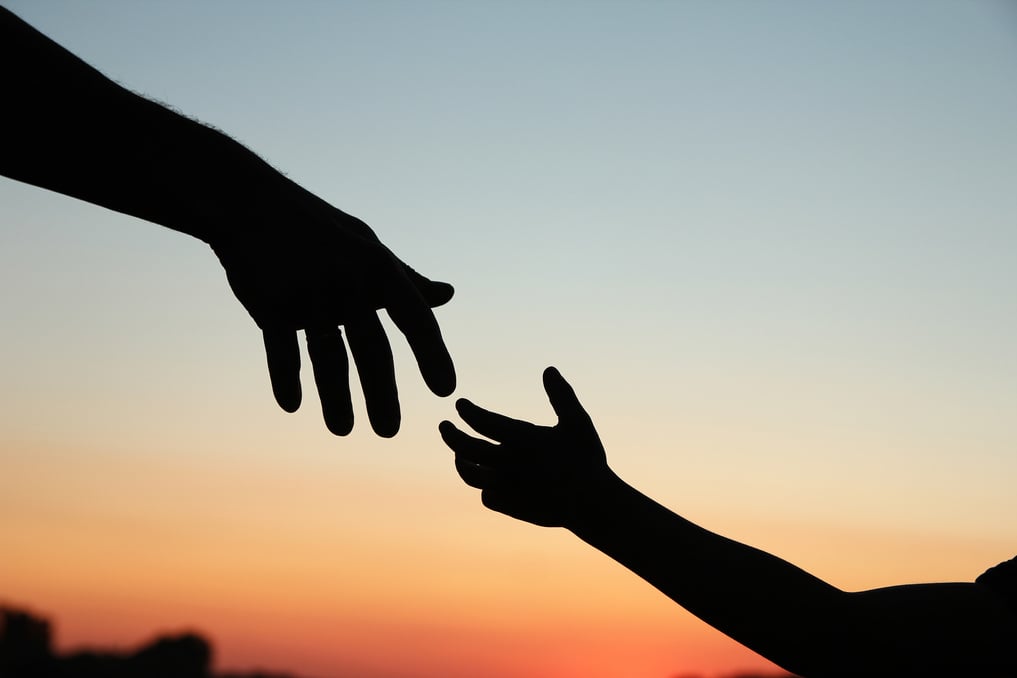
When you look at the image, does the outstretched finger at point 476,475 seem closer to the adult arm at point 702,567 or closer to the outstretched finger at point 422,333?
the adult arm at point 702,567

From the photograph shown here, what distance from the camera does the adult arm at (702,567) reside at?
2.09 m

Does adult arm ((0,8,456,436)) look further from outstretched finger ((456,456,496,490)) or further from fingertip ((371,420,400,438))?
outstretched finger ((456,456,496,490))

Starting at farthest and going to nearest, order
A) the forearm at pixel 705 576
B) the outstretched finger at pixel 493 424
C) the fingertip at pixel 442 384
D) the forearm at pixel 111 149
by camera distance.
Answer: the outstretched finger at pixel 493 424 → the forearm at pixel 705 576 → the fingertip at pixel 442 384 → the forearm at pixel 111 149

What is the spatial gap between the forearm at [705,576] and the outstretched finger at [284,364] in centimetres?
A: 69

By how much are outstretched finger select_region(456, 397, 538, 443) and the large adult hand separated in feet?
0.62

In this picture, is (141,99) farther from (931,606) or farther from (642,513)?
(931,606)

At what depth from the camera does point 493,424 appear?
2184 mm

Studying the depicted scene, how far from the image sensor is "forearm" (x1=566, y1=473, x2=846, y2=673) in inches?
81.7

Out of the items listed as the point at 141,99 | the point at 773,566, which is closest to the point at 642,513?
the point at 773,566

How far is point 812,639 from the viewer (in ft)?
6.92

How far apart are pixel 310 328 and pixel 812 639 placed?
4.36 ft

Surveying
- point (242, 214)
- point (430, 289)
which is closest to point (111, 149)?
point (242, 214)

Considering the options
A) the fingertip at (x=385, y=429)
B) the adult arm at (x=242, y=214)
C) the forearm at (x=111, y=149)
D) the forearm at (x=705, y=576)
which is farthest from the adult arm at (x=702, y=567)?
the forearm at (x=111, y=149)

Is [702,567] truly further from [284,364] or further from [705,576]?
[284,364]
